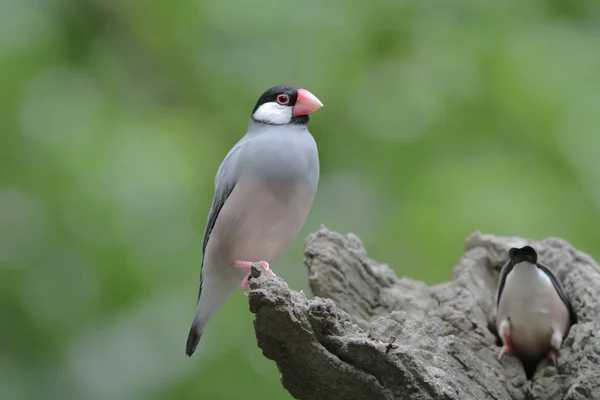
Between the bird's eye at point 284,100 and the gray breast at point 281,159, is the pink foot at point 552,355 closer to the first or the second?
the gray breast at point 281,159

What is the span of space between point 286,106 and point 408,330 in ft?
2.77

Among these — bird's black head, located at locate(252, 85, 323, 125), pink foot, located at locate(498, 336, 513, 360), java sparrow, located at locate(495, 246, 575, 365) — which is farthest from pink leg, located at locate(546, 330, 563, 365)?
bird's black head, located at locate(252, 85, 323, 125)

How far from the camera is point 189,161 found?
3877 millimetres

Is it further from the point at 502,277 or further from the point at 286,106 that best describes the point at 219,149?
the point at 502,277

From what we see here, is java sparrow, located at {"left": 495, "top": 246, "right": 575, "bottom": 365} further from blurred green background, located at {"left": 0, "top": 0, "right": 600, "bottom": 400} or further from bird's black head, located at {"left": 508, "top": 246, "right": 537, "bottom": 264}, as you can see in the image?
blurred green background, located at {"left": 0, "top": 0, "right": 600, "bottom": 400}

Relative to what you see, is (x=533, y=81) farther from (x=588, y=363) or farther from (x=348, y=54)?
(x=588, y=363)

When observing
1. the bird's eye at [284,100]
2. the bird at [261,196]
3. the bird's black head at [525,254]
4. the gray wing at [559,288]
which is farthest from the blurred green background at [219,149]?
the bird's eye at [284,100]

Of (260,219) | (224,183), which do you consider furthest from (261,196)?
(224,183)

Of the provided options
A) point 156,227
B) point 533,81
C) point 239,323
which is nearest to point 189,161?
point 156,227

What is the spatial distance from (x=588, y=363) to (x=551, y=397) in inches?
6.8

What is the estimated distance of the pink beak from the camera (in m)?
2.66

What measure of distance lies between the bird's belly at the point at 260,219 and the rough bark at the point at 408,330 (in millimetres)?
292

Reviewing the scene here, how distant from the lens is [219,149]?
414cm

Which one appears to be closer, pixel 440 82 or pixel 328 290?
pixel 328 290
